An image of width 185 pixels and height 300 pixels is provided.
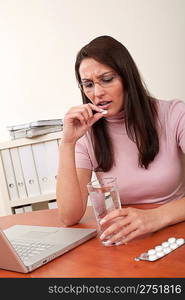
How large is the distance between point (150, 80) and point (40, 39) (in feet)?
2.62

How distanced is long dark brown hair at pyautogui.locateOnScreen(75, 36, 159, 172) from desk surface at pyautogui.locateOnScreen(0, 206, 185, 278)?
478mm

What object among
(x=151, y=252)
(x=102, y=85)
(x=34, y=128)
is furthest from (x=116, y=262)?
(x=34, y=128)

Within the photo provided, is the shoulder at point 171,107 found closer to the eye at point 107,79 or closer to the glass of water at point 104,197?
the eye at point 107,79

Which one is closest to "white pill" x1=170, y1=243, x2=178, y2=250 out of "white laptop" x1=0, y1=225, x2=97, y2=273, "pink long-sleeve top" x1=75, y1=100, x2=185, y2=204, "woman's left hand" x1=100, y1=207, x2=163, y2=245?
"woman's left hand" x1=100, y1=207, x2=163, y2=245

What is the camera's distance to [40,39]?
9.43 feet

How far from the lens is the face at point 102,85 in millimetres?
1587

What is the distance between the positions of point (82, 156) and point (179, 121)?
1.36 feet

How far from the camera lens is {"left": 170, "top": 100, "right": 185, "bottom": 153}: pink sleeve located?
64.7 inches

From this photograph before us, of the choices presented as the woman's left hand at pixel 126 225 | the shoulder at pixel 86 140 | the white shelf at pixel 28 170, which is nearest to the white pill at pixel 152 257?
the woman's left hand at pixel 126 225

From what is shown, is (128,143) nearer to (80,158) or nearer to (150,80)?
(80,158)

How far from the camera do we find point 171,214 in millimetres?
1259

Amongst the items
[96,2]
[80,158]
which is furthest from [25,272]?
[96,2]

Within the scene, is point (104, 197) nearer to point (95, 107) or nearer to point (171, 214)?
point (171, 214)

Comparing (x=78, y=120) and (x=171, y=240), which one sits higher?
(x=78, y=120)
